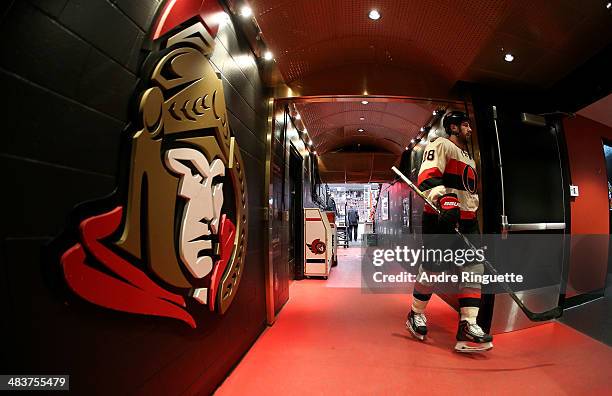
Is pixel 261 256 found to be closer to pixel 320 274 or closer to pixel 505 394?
pixel 505 394

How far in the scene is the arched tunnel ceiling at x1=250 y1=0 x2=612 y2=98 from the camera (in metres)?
2.09

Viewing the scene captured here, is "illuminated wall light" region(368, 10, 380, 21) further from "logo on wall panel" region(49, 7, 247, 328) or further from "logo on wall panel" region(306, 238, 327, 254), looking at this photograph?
"logo on wall panel" region(306, 238, 327, 254)

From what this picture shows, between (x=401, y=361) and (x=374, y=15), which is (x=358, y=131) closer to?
(x=374, y=15)

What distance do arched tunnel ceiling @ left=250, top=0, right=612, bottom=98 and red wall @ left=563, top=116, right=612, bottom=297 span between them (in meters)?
1.21

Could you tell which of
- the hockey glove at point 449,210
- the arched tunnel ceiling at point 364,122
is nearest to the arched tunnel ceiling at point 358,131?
the arched tunnel ceiling at point 364,122

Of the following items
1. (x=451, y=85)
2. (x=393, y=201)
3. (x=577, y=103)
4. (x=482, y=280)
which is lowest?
(x=482, y=280)

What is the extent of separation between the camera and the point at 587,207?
346cm

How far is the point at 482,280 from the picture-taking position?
2.44 metres

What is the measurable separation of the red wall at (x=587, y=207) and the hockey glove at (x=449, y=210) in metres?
1.96

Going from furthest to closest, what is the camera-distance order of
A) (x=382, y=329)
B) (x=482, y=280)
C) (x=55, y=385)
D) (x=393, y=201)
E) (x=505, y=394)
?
(x=393, y=201)
(x=382, y=329)
(x=482, y=280)
(x=505, y=394)
(x=55, y=385)

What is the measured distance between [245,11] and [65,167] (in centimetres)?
180

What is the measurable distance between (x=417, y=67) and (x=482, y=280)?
2.06 meters

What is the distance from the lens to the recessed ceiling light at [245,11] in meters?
2.07

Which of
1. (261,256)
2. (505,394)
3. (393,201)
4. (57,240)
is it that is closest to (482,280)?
(505,394)
